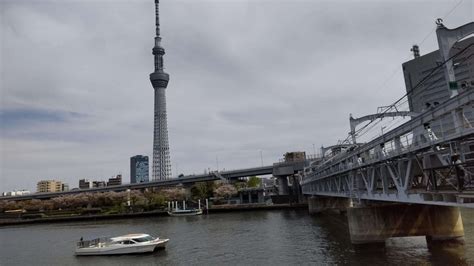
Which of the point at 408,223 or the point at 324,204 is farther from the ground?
the point at 324,204

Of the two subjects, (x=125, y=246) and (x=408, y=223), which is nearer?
(x=408, y=223)

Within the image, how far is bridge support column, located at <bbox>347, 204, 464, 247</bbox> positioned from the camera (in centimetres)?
3125

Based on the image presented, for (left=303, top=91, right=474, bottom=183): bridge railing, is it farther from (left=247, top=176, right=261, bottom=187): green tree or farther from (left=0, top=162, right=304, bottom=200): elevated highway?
(left=247, top=176, right=261, bottom=187): green tree

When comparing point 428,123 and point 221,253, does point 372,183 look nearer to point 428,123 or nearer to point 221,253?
point 428,123

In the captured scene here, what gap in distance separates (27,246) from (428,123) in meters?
54.5

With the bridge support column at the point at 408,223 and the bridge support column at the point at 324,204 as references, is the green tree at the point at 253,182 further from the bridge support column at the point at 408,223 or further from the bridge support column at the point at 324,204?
the bridge support column at the point at 408,223

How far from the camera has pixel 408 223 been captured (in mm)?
31750

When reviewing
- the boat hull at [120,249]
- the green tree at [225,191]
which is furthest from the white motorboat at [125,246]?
the green tree at [225,191]

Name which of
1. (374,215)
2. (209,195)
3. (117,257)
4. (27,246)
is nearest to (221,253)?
(117,257)

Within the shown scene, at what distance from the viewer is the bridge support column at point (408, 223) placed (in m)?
31.2

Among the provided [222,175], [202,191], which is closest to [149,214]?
[202,191]

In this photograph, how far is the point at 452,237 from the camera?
31.1 meters

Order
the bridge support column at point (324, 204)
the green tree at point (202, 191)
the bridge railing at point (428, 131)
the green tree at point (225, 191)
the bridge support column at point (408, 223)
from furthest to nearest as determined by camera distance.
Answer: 1. the green tree at point (202, 191)
2. the green tree at point (225, 191)
3. the bridge support column at point (324, 204)
4. the bridge support column at point (408, 223)
5. the bridge railing at point (428, 131)

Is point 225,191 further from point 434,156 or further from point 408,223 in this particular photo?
point 434,156
